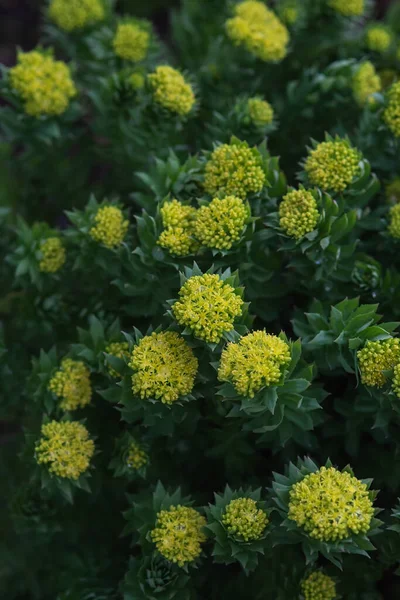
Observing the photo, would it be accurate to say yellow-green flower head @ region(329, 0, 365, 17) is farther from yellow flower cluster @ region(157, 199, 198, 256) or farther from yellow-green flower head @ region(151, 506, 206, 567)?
yellow-green flower head @ region(151, 506, 206, 567)

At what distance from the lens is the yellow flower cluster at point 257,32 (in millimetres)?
3506

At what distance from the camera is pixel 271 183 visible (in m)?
2.87

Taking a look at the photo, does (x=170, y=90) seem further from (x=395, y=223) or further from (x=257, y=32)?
(x=395, y=223)

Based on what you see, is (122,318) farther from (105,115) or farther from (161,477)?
(105,115)

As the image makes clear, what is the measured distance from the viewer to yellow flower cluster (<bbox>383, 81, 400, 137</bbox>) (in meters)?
3.04

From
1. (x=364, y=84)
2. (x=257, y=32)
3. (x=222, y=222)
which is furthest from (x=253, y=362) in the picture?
(x=257, y=32)

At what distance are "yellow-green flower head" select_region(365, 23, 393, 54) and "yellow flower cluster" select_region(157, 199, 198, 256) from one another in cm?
192

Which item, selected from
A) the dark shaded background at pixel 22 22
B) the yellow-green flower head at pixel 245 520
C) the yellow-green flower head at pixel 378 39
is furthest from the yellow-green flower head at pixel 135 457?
the dark shaded background at pixel 22 22

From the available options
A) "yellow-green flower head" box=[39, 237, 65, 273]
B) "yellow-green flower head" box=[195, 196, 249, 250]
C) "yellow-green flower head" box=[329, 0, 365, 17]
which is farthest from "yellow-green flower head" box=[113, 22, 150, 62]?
"yellow-green flower head" box=[195, 196, 249, 250]

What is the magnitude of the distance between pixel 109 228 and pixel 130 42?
135 cm

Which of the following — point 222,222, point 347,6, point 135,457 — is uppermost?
point 347,6

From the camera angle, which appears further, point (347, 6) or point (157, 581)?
point (347, 6)

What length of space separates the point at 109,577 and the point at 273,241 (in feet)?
6.31

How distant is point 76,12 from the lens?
12.5 ft
